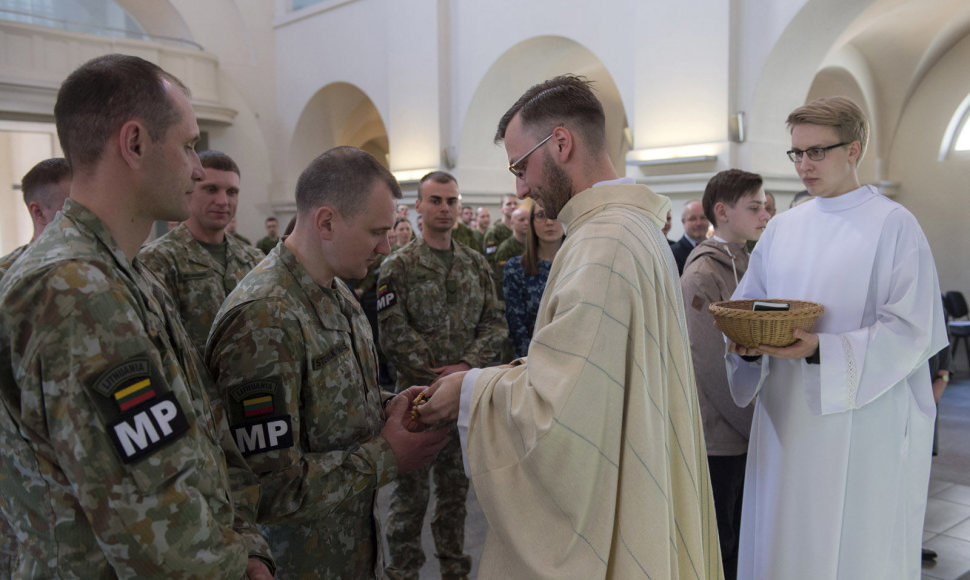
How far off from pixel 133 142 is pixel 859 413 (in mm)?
2333

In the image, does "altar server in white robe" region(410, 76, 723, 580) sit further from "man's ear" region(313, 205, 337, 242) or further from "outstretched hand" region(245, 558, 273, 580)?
"man's ear" region(313, 205, 337, 242)

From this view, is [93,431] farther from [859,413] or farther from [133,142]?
[859,413]

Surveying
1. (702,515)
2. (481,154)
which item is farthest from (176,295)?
(481,154)

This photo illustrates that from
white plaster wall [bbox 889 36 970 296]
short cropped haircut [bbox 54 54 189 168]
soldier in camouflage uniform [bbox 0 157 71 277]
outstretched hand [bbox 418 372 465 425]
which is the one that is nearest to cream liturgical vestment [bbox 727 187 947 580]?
outstretched hand [bbox 418 372 465 425]

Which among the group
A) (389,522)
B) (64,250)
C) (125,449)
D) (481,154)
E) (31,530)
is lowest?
(389,522)

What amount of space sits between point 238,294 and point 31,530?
747 millimetres

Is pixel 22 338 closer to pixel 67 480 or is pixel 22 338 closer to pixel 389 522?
pixel 67 480

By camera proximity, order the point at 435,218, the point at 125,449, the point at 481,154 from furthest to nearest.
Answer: the point at 481,154 → the point at 435,218 → the point at 125,449

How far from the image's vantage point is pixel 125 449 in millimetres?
1121

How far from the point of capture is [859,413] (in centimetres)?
240

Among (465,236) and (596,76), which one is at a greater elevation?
(596,76)

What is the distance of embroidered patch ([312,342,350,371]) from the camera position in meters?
1.79

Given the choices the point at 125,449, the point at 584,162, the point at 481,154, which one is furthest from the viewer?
the point at 481,154

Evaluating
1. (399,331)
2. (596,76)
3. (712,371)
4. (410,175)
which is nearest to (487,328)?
(399,331)
